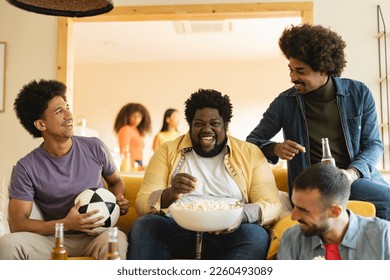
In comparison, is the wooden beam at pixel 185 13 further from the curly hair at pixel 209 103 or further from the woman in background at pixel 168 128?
the curly hair at pixel 209 103

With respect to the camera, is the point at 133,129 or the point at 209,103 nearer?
the point at 209,103

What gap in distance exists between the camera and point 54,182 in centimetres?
220

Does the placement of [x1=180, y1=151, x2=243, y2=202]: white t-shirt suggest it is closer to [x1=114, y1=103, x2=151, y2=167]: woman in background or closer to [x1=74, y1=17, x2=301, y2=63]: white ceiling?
[x1=114, y1=103, x2=151, y2=167]: woman in background

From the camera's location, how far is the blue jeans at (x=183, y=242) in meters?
1.97

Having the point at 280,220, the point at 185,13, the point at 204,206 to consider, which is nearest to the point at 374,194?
the point at 280,220

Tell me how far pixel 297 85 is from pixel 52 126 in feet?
3.15

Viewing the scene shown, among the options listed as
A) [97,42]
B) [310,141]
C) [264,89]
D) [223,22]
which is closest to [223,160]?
[310,141]

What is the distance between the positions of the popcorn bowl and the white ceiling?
381 centimetres

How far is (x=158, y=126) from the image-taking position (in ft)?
24.2

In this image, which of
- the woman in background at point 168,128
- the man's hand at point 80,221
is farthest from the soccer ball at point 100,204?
the woman in background at point 168,128

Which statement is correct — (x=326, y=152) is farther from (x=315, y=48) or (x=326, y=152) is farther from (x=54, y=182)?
(x=54, y=182)

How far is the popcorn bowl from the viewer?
5.87ft

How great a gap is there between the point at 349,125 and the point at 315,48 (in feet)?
1.08
